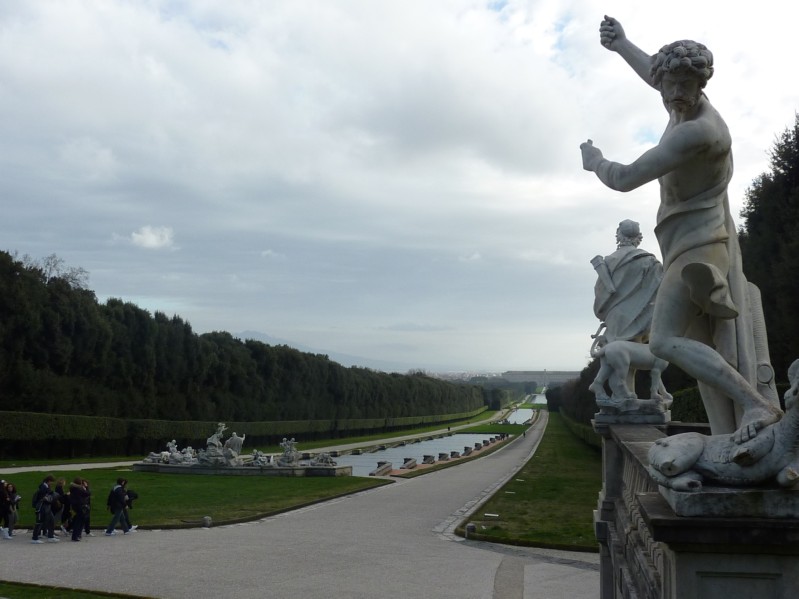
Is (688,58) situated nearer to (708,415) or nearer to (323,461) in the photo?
(708,415)

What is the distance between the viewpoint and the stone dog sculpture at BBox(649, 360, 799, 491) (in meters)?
3.07

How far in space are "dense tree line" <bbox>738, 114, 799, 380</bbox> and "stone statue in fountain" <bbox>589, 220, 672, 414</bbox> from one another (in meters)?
17.9

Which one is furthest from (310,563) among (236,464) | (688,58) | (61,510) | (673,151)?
(236,464)

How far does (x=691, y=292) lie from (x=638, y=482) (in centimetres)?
200

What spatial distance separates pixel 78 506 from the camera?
590 inches

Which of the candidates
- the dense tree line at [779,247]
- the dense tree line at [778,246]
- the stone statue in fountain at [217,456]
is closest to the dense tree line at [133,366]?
the stone statue in fountain at [217,456]

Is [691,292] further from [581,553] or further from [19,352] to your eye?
[19,352]

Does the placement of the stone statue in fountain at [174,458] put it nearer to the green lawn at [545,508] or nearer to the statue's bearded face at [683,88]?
the green lawn at [545,508]

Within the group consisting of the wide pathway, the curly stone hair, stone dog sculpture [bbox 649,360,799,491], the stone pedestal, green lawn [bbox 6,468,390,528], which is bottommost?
green lawn [bbox 6,468,390,528]

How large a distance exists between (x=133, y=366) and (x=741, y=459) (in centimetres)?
4781

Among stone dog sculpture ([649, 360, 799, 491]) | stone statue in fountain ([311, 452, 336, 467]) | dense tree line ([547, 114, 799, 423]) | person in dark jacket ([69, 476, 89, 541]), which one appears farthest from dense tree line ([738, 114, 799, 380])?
stone dog sculpture ([649, 360, 799, 491])

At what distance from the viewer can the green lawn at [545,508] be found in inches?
595

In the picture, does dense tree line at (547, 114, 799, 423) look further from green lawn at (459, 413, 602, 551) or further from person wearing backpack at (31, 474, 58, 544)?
person wearing backpack at (31, 474, 58, 544)

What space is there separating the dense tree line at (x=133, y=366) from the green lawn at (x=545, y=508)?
1017 inches
